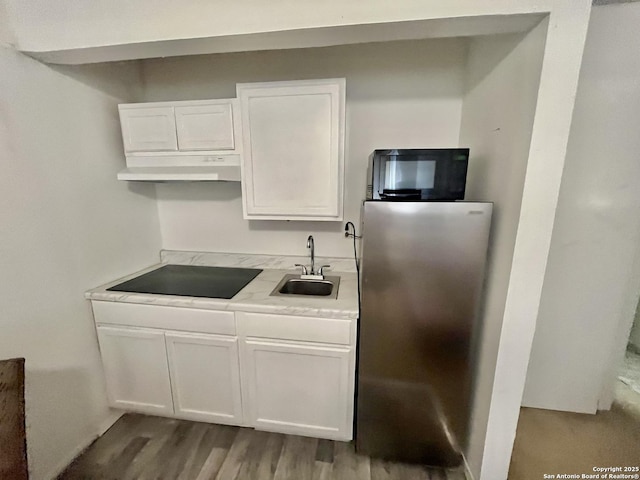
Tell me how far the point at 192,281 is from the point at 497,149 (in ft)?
6.37

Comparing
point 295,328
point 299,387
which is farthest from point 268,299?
point 299,387

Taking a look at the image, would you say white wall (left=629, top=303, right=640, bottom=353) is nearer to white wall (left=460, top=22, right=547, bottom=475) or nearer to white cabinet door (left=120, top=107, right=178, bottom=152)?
white wall (left=460, top=22, right=547, bottom=475)

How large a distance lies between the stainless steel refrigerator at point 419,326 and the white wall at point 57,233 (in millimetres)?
1634

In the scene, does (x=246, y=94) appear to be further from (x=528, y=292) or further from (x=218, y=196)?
(x=528, y=292)

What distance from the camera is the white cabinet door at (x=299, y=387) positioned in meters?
1.56

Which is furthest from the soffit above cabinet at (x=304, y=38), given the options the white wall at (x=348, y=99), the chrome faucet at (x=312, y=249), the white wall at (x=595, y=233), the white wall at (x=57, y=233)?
the chrome faucet at (x=312, y=249)

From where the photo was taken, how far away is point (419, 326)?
1399 mm

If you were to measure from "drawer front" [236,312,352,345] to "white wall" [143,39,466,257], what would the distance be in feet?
2.33

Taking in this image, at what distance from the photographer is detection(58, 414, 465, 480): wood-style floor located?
1.54 metres

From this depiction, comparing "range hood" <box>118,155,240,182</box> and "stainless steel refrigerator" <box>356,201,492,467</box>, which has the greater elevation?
"range hood" <box>118,155,240,182</box>

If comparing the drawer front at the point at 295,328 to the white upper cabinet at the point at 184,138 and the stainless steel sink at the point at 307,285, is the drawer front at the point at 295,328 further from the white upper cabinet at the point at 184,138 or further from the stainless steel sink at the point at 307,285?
the white upper cabinet at the point at 184,138

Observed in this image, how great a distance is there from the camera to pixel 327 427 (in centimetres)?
163

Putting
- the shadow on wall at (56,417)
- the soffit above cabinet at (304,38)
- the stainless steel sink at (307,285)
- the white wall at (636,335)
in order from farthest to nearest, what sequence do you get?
the white wall at (636,335)
the stainless steel sink at (307,285)
the shadow on wall at (56,417)
the soffit above cabinet at (304,38)

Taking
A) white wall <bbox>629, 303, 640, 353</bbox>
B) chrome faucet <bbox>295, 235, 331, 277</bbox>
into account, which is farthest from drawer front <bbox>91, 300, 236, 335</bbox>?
white wall <bbox>629, 303, 640, 353</bbox>
